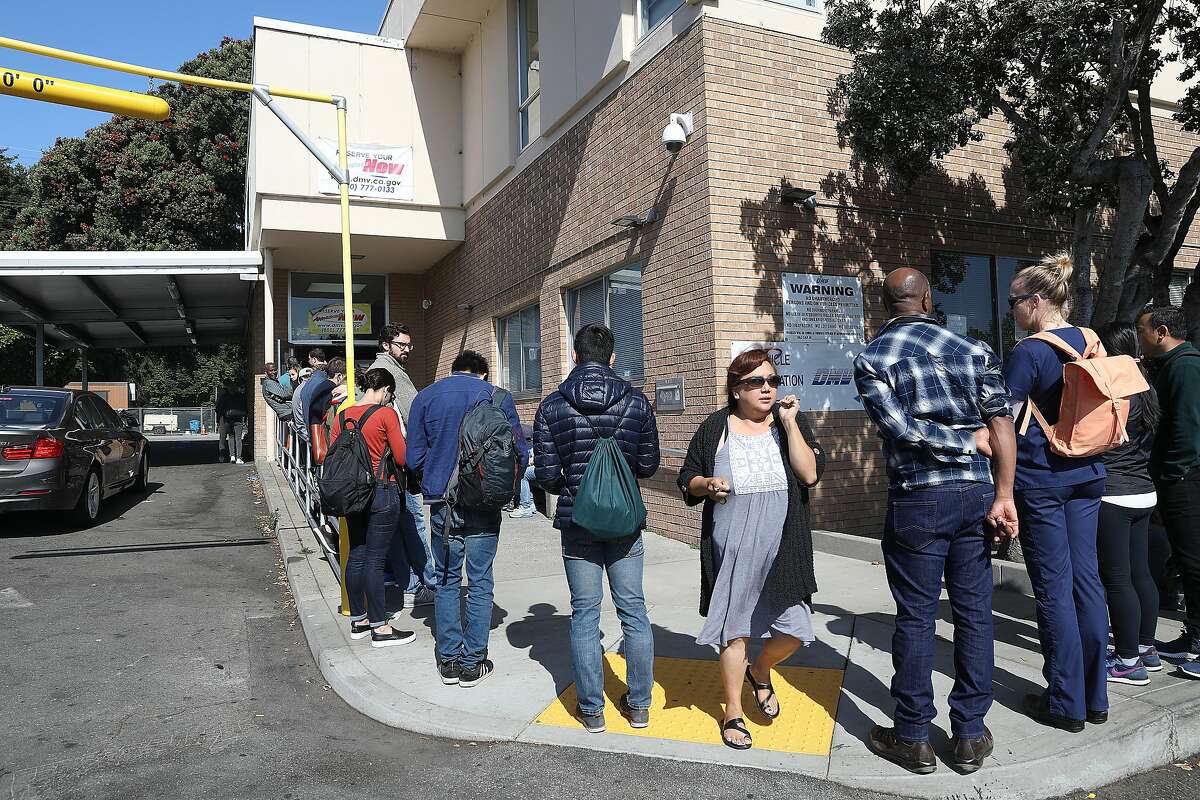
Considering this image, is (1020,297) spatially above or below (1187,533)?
above

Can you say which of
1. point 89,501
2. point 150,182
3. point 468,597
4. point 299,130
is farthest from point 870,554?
point 150,182

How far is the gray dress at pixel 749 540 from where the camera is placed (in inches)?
143

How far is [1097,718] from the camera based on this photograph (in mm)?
3648

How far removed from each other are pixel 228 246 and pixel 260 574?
91.5 ft

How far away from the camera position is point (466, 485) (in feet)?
14.3

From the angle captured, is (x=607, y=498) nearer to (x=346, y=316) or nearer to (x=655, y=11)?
(x=346, y=316)

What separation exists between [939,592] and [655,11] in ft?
26.2

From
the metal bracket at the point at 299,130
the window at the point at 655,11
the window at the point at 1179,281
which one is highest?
the window at the point at 655,11

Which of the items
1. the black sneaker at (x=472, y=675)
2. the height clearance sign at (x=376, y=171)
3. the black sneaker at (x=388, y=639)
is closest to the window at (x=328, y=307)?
the height clearance sign at (x=376, y=171)

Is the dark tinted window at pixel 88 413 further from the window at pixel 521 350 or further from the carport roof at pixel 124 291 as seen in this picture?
the window at pixel 521 350

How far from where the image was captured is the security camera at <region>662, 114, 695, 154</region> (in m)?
8.23

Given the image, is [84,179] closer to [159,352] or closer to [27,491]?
[159,352]

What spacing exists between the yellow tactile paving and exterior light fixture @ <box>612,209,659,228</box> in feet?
18.2

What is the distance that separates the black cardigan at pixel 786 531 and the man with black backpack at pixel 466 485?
112 centimetres
